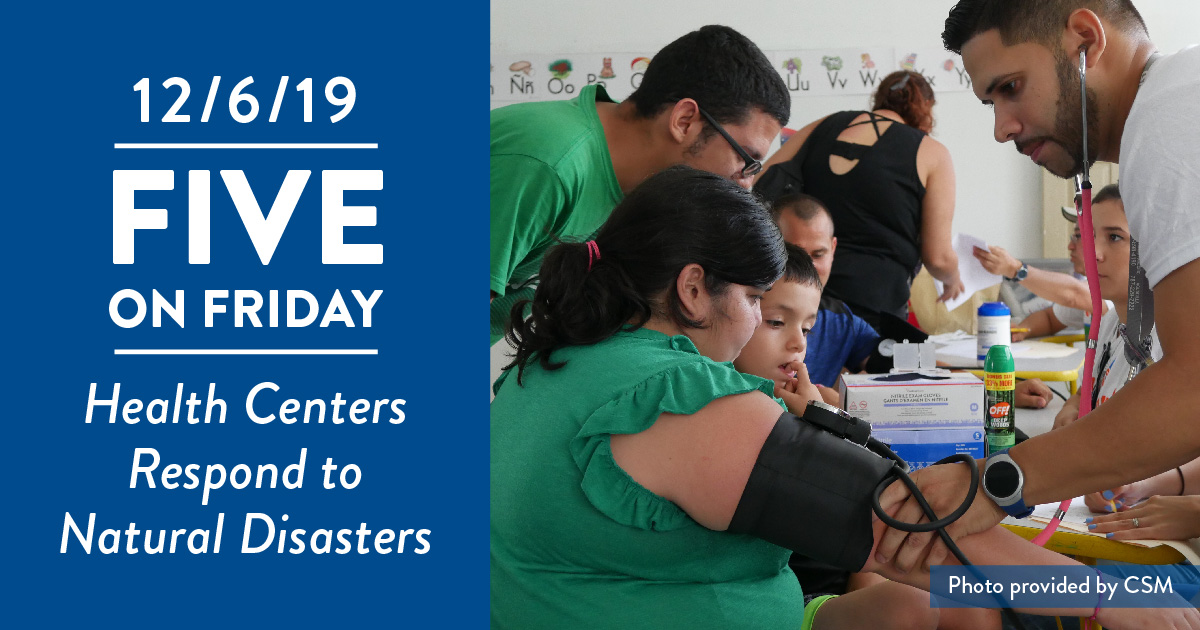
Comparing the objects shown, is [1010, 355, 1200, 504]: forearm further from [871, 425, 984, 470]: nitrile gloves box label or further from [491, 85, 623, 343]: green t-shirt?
[491, 85, 623, 343]: green t-shirt

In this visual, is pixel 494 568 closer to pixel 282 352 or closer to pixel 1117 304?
pixel 282 352

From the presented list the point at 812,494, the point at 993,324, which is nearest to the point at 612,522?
the point at 812,494

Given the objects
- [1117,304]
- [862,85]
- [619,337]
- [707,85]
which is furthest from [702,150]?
[862,85]

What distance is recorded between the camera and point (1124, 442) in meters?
1.10

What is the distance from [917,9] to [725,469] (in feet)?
16.2

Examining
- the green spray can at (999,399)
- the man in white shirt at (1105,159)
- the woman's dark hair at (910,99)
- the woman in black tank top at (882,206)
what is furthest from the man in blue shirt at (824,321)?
the man in white shirt at (1105,159)

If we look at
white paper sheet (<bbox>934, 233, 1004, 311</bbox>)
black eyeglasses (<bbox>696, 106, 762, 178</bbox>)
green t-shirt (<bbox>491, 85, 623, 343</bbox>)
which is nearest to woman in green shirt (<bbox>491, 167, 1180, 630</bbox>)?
green t-shirt (<bbox>491, 85, 623, 343</bbox>)

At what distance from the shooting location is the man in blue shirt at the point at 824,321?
8.09 feet

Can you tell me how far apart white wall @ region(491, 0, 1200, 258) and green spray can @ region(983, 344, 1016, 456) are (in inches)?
143

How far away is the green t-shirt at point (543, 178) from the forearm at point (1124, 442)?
78 cm

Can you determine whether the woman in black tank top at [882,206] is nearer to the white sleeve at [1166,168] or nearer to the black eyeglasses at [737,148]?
the black eyeglasses at [737,148]

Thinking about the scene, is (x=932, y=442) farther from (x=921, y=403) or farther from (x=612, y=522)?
(x=612, y=522)

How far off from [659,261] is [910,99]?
213 cm

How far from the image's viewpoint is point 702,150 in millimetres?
1793
